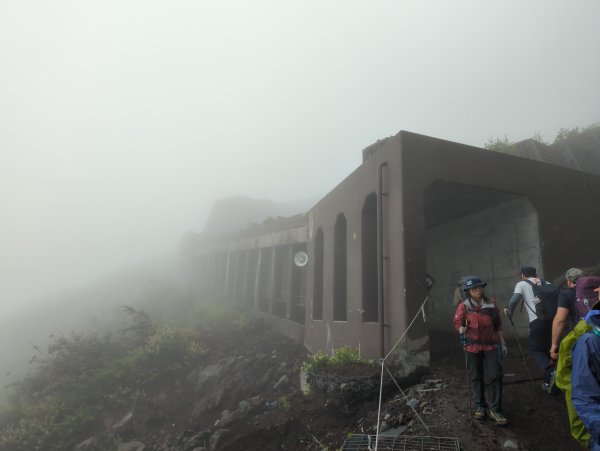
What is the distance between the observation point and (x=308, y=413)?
667 cm

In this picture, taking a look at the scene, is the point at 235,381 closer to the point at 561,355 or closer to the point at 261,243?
the point at 261,243

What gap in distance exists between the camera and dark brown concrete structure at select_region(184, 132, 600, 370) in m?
7.09

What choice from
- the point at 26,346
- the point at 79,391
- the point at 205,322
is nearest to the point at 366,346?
the point at 79,391

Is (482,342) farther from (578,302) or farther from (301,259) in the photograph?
(301,259)

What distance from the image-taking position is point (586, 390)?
234 centimetres

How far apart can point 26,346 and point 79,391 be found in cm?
2777

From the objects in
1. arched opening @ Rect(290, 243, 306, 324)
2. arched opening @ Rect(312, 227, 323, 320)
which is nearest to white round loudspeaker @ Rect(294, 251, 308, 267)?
arched opening @ Rect(290, 243, 306, 324)

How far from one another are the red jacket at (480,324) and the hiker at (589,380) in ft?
7.01

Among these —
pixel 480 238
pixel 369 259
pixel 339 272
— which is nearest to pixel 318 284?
pixel 339 272

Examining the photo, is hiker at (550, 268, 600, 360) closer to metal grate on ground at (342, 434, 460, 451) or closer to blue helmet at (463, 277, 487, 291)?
blue helmet at (463, 277, 487, 291)

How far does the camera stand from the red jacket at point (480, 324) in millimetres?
4539

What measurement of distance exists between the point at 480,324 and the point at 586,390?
227cm

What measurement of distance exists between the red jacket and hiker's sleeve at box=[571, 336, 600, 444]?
84.7 inches

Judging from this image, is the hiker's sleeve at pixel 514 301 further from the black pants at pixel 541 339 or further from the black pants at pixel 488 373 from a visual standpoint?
the black pants at pixel 488 373
